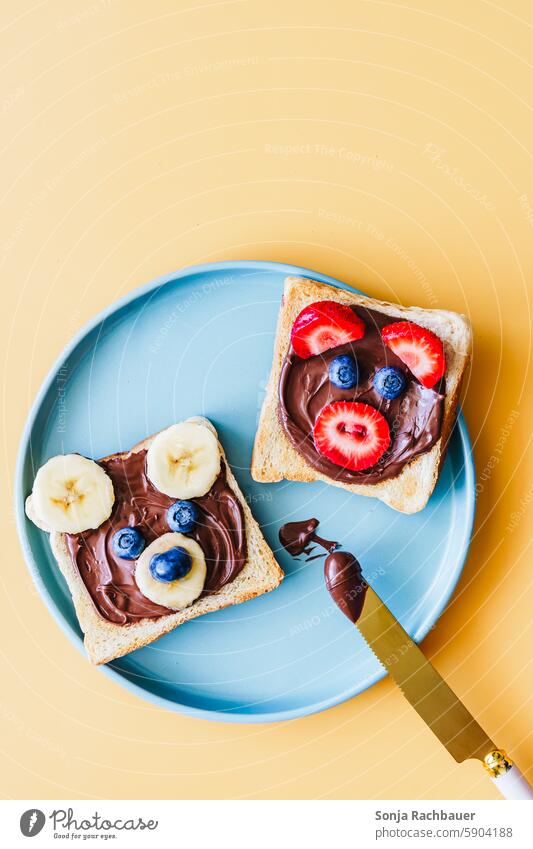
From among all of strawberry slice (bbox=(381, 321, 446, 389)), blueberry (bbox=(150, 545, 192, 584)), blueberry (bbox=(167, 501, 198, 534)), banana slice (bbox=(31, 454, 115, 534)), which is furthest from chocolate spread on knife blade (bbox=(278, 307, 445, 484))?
banana slice (bbox=(31, 454, 115, 534))

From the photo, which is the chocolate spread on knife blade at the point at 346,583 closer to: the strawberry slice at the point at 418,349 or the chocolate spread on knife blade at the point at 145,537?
the chocolate spread on knife blade at the point at 145,537

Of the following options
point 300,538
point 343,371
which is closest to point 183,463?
point 300,538

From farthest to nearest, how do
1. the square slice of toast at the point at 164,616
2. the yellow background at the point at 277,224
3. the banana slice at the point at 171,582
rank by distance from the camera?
the yellow background at the point at 277,224
the square slice of toast at the point at 164,616
the banana slice at the point at 171,582

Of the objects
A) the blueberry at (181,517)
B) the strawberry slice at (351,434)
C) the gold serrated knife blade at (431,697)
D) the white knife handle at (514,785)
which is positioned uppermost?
the blueberry at (181,517)

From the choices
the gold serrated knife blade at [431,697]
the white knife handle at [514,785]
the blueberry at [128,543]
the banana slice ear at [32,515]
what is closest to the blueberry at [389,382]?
the gold serrated knife blade at [431,697]

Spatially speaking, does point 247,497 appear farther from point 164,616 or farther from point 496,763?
point 496,763

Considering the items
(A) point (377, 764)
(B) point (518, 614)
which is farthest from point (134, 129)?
(A) point (377, 764)

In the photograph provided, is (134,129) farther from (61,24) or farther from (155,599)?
(155,599)
